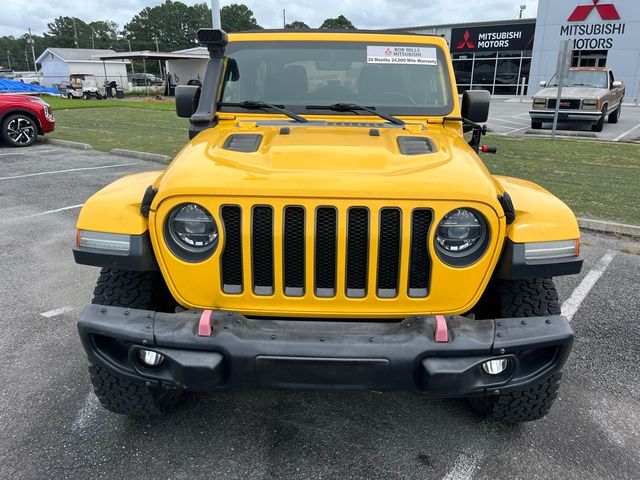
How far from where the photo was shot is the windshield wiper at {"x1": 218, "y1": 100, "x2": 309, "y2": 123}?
10.5 ft

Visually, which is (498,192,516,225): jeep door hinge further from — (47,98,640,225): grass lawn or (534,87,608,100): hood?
(534,87,608,100): hood

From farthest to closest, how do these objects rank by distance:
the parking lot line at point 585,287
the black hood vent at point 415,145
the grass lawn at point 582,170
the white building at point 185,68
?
the white building at point 185,68 → the grass lawn at point 582,170 → the parking lot line at point 585,287 → the black hood vent at point 415,145

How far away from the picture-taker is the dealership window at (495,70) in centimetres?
3231

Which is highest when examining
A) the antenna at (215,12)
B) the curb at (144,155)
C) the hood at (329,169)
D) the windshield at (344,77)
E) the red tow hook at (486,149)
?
the antenna at (215,12)

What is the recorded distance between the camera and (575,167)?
927 centimetres

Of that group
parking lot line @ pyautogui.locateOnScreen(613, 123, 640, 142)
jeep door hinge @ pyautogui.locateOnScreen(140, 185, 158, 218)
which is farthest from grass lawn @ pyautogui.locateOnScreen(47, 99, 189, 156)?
parking lot line @ pyautogui.locateOnScreen(613, 123, 640, 142)

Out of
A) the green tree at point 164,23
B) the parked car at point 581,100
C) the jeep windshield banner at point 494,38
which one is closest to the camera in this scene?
the parked car at point 581,100

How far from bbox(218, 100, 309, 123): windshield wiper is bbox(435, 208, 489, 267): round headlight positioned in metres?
1.36

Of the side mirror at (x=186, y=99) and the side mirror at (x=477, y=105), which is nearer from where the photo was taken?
the side mirror at (x=477, y=105)

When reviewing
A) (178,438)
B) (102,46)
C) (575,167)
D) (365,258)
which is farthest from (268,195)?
(102,46)

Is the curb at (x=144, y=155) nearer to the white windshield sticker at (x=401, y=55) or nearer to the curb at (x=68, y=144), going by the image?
the curb at (x=68, y=144)

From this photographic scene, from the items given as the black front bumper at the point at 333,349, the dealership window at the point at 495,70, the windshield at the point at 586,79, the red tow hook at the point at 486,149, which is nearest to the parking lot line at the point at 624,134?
the windshield at the point at 586,79

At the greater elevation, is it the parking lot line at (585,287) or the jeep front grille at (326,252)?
the jeep front grille at (326,252)

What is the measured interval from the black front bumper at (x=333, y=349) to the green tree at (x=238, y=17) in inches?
3848
